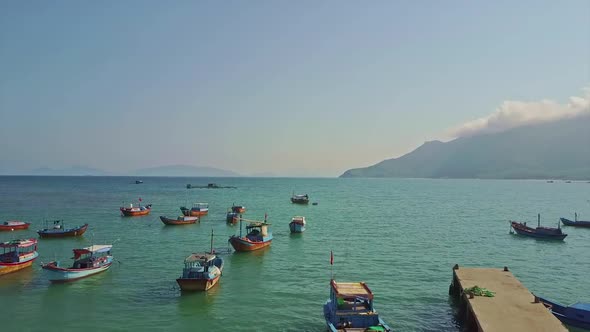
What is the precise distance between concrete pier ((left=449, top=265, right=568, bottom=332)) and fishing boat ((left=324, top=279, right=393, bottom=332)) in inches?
232

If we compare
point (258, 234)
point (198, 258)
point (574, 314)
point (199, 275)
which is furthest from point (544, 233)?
point (199, 275)

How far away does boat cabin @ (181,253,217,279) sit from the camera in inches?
1423

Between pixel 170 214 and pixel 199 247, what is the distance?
5237 cm

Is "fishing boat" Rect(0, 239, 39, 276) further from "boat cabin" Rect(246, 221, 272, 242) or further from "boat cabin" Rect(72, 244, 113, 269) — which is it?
"boat cabin" Rect(246, 221, 272, 242)

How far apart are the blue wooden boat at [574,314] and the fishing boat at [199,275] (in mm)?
25875

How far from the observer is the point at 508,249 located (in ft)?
191

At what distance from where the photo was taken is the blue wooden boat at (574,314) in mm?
28172

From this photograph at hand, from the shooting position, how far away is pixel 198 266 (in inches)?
1499

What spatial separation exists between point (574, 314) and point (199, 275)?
2824cm

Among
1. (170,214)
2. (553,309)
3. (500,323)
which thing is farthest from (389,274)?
(170,214)

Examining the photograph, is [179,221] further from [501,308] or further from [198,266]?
[501,308]

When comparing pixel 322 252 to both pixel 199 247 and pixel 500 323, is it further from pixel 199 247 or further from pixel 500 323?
pixel 500 323

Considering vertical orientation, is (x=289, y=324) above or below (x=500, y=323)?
below

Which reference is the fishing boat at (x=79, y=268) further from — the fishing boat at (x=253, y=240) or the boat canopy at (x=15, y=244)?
the fishing boat at (x=253, y=240)
